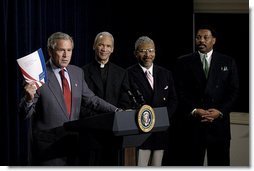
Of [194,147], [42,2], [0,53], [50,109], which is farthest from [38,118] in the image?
[194,147]

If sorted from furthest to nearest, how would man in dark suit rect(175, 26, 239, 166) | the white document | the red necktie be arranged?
man in dark suit rect(175, 26, 239, 166), the red necktie, the white document

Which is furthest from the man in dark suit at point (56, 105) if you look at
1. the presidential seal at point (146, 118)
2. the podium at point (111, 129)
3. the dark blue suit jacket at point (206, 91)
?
the dark blue suit jacket at point (206, 91)

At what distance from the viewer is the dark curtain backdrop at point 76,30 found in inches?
128

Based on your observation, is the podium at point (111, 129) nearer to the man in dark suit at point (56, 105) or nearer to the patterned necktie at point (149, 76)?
the man in dark suit at point (56, 105)

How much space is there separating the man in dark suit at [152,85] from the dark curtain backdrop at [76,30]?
0.13 ft

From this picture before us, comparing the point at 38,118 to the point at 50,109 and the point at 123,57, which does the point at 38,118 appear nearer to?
the point at 50,109

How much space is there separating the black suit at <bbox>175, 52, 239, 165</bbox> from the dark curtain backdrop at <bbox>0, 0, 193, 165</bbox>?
0.39 ft

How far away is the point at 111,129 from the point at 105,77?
0.49 meters

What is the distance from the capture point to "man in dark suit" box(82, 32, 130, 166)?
10.9 ft

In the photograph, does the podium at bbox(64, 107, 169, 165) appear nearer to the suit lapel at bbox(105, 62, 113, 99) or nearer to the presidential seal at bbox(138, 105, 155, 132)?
the presidential seal at bbox(138, 105, 155, 132)

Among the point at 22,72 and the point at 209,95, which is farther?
the point at 209,95

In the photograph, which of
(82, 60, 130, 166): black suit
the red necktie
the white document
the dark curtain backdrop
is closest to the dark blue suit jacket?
the dark curtain backdrop

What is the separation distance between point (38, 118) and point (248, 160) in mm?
1141

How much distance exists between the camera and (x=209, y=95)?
3414 millimetres
